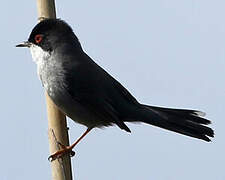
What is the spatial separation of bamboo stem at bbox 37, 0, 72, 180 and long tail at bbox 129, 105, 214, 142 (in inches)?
46.8

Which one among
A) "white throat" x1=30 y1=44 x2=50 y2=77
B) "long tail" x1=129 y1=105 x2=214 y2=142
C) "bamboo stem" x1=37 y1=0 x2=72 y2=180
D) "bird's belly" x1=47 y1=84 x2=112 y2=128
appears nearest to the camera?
"bamboo stem" x1=37 y1=0 x2=72 y2=180

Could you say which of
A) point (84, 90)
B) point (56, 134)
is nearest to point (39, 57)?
point (84, 90)

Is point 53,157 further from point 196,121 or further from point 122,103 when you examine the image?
point 196,121

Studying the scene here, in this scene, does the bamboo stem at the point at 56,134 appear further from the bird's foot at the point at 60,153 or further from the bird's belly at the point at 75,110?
the bird's belly at the point at 75,110

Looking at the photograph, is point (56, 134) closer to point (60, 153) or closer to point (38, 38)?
point (60, 153)

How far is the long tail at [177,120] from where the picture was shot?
5141 mm

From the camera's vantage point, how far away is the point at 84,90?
519 cm

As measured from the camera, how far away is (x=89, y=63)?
207 inches

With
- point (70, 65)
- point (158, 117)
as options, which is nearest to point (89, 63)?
point (70, 65)

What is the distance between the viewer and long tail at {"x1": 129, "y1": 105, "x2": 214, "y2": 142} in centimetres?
514

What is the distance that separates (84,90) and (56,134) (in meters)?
1.19

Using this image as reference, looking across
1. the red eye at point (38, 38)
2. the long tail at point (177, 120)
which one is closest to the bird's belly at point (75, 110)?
the long tail at point (177, 120)

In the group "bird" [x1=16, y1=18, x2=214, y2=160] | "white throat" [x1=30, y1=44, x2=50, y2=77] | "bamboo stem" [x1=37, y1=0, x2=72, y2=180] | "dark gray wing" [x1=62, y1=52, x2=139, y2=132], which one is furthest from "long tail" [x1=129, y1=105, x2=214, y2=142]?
"bamboo stem" [x1=37, y1=0, x2=72, y2=180]

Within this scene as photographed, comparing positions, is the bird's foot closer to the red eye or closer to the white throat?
the white throat
